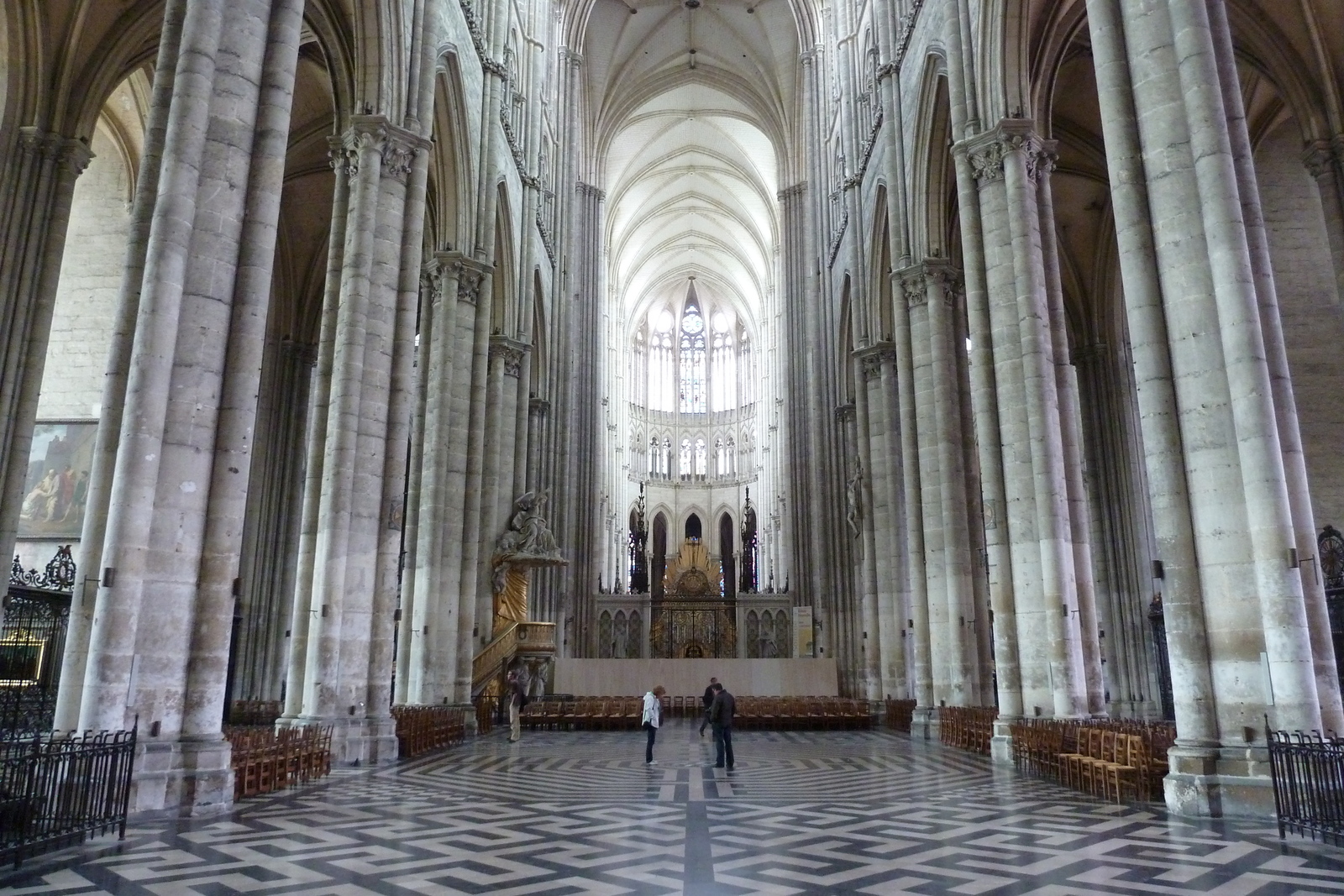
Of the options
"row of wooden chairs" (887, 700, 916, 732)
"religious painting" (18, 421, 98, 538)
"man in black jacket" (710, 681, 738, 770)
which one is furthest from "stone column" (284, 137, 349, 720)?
"row of wooden chairs" (887, 700, 916, 732)

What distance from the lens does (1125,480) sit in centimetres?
2881

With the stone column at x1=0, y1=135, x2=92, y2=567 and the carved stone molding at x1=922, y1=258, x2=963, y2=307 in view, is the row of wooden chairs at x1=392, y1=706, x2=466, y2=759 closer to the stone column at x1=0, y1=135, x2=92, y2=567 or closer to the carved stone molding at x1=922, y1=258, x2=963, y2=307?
the stone column at x1=0, y1=135, x2=92, y2=567

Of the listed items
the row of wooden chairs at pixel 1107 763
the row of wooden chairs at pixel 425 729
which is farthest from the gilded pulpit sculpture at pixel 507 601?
the row of wooden chairs at pixel 1107 763

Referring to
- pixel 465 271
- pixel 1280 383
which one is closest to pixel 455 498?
pixel 465 271

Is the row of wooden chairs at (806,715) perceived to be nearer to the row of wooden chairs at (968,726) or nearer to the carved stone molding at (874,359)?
the row of wooden chairs at (968,726)

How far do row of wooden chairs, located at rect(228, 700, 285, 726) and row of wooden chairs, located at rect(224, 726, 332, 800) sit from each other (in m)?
10.2

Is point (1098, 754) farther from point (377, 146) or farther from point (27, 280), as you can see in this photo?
point (27, 280)

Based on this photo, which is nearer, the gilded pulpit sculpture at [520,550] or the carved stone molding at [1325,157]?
the carved stone molding at [1325,157]

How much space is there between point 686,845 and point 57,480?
2283 cm

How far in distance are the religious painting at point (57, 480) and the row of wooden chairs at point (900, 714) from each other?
21535mm

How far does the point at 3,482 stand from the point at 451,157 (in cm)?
1102

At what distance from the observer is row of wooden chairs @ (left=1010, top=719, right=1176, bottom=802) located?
10047 millimetres

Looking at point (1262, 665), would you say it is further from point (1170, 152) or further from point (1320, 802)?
point (1170, 152)

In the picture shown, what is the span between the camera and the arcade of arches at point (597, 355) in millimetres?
9359
